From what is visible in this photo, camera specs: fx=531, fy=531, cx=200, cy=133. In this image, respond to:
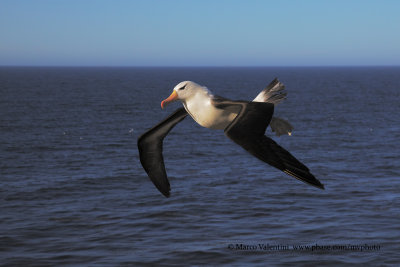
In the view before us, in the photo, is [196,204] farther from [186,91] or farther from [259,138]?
[259,138]

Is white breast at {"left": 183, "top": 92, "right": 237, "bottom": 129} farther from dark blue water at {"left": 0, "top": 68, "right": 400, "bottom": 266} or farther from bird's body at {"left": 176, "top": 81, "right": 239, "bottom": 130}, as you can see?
dark blue water at {"left": 0, "top": 68, "right": 400, "bottom": 266}

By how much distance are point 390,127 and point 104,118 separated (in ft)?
180

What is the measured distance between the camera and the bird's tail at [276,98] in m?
4.73

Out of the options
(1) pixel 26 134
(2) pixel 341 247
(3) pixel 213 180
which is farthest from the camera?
(1) pixel 26 134

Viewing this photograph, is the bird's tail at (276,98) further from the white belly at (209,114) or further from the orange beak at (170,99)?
the orange beak at (170,99)

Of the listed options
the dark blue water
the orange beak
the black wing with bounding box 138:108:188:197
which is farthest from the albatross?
the dark blue water

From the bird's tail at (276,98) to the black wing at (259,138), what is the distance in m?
0.43

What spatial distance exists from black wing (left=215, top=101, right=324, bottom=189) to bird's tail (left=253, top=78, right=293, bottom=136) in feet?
1.43

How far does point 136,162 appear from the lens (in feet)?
211

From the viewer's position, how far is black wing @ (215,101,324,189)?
373 cm

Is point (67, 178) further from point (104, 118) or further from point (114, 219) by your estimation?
point (104, 118)

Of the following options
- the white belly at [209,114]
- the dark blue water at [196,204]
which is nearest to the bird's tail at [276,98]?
the white belly at [209,114]

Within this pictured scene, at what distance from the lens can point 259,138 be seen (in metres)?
4.03

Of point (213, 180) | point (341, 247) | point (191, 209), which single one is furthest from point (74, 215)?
point (341, 247)
